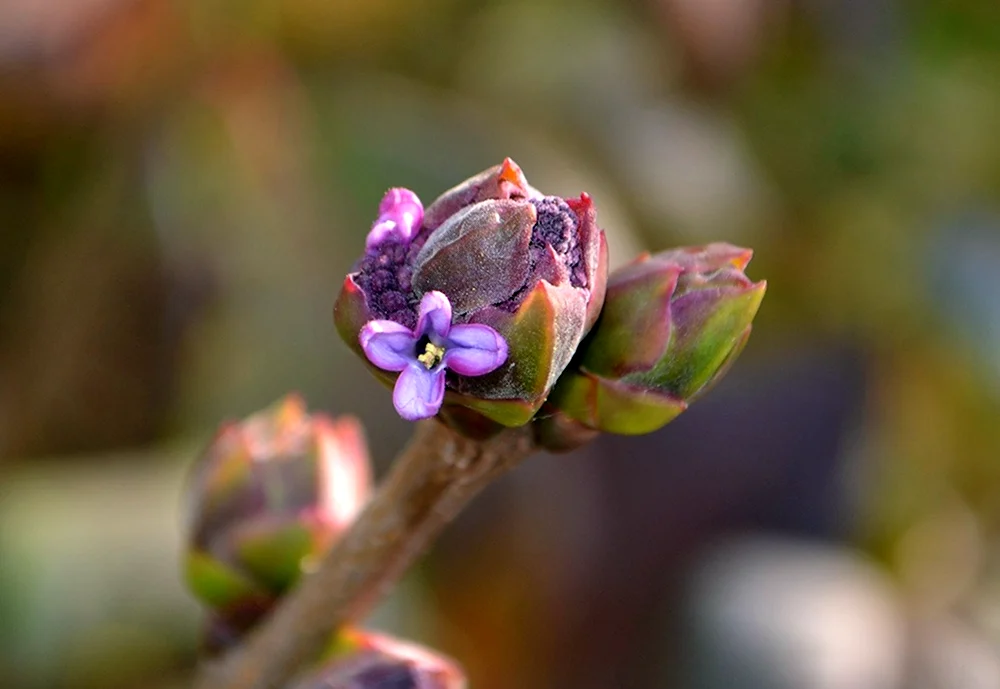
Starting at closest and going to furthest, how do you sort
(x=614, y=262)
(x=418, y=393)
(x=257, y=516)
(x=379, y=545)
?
1. (x=418, y=393)
2. (x=379, y=545)
3. (x=257, y=516)
4. (x=614, y=262)

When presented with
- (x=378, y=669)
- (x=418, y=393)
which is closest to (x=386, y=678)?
(x=378, y=669)

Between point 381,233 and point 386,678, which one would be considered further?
point 386,678

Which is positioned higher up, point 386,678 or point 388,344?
point 388,344

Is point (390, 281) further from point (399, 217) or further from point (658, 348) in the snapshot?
point (658, 348)

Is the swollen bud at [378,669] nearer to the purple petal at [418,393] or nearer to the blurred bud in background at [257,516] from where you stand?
the blurred bud in background at [257,516]

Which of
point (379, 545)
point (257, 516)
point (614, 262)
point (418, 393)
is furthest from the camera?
point (614, 262)

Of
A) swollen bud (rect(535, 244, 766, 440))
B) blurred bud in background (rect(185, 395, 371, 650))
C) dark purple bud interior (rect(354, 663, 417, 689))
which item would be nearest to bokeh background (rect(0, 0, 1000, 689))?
blurred bud in background (rect(185, 395, 371, 650))
